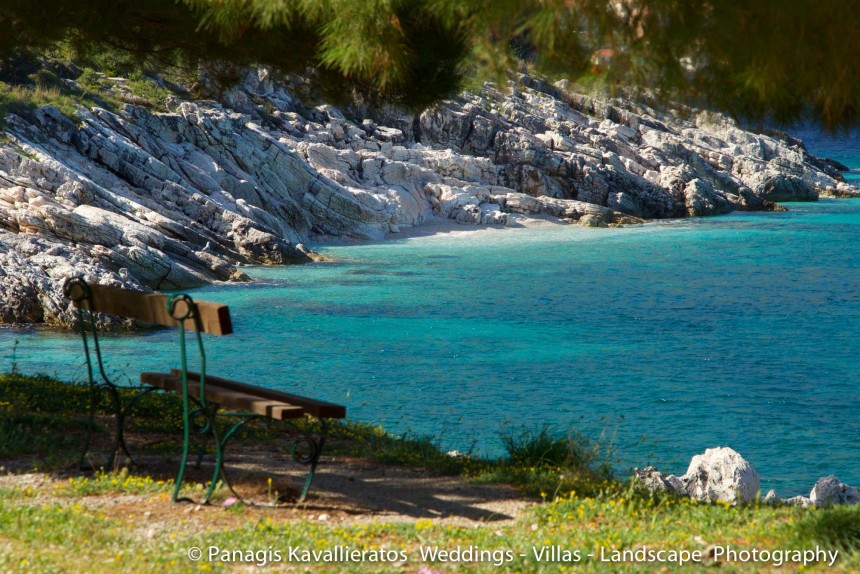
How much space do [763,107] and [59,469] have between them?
4.94m

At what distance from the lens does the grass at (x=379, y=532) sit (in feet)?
14.0

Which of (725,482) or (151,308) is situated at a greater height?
(151,308)

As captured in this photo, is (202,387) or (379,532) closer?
(379,532)

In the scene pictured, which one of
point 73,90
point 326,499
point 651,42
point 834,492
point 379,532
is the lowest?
point 834,492

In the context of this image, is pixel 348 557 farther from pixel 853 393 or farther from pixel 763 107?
pixel 853 393

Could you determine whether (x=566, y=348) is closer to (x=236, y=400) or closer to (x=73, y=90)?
(x=236, y=400)

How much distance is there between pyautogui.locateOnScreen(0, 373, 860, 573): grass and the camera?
4.26 m

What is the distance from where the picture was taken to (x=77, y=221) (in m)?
22.4

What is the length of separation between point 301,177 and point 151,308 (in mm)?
31675

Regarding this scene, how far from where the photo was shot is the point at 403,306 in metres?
23.4

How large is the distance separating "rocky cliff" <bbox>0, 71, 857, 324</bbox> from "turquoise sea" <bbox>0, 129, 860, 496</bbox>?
85.9 inches

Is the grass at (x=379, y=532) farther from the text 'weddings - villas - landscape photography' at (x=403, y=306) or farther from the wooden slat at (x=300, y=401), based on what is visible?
the wooden slat at (x=300, y=401)

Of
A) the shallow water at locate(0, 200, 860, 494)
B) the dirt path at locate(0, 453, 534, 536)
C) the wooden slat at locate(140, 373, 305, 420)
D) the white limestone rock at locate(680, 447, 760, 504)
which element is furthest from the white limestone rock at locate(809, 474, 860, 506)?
the wooden slat at locate(140, 373, 305, 420)

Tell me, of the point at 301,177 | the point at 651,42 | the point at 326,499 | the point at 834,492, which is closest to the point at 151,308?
the point at 326,499
